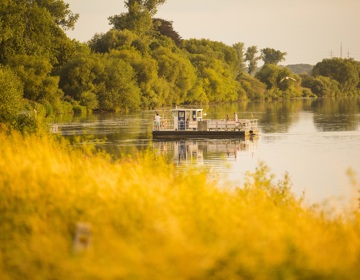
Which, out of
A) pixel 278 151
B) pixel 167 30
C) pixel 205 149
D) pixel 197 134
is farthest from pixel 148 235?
pixel 167 30

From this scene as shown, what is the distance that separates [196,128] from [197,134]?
180 cm

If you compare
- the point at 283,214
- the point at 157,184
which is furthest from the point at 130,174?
the point at 283,214

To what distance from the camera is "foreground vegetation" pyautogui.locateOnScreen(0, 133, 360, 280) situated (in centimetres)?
955

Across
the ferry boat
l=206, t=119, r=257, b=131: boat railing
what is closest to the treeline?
the ferry boat

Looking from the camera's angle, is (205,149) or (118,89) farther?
(118,89)

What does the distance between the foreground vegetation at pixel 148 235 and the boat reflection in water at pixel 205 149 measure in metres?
27.2

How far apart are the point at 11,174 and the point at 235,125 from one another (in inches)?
2018

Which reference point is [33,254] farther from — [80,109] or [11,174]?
[80,109]

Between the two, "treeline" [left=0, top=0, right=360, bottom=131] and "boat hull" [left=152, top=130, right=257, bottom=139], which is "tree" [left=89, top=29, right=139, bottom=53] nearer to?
"treeline" [left=0, top=0, right=360, bottom=131]

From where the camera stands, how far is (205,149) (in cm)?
5272

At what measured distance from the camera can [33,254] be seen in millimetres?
10422

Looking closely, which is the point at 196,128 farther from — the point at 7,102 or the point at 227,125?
the point at 7,102

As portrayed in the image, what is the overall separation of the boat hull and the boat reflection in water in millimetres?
1532

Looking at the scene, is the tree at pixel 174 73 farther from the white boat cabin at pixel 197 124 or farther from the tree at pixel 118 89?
the white boat cabin at pixel 197 124
